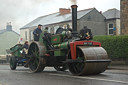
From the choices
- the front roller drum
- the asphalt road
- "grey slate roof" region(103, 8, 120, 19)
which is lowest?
the asphalt road

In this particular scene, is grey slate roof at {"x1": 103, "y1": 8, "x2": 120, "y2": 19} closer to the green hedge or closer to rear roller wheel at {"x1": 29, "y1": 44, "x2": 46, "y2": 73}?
the green hedge

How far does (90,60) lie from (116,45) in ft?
28.5

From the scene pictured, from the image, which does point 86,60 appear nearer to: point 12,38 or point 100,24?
point 100,24

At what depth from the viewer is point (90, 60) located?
8625 millimetres

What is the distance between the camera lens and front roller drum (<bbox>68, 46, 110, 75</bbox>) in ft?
28.3

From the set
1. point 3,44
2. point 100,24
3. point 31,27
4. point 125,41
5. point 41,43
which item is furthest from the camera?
point 3,44

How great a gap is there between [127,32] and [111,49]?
297cm

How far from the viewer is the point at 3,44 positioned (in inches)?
2020

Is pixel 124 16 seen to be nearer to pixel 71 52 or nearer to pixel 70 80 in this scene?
pixel 71 52

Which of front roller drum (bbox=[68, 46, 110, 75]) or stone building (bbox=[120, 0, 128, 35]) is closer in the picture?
front roller drum (bbox=[68, 46, 110, 75])

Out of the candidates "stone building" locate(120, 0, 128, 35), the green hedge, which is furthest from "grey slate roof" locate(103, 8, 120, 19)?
the green hedge

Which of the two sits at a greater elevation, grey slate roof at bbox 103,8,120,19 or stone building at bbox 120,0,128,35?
grey slate roof at bbox 103,8,120,19

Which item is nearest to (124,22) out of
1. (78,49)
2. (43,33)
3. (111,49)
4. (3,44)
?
(111,49)

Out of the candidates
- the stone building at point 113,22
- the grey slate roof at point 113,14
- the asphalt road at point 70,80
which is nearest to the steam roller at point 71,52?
the asphalt road at point 70,80
